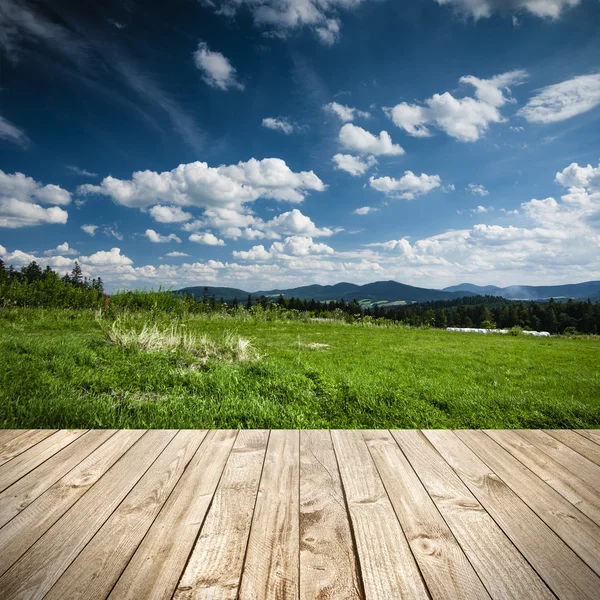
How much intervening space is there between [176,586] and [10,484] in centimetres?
142

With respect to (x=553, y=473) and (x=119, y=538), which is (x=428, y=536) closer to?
(x=553, y=473)

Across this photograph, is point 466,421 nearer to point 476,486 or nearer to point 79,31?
point 476,486

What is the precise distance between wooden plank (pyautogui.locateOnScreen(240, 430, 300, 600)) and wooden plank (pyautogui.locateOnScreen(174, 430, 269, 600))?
4 cm

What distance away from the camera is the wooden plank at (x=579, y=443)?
2523 mm

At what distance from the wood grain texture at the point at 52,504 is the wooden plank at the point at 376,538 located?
1.39 meters

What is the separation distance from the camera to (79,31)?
807 cm

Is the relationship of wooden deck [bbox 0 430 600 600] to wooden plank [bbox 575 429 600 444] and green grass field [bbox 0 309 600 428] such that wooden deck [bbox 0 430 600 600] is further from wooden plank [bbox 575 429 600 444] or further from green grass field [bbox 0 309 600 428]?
green grass field [bbox 0 309 600 428]

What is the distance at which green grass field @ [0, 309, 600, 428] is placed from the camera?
3.60 m

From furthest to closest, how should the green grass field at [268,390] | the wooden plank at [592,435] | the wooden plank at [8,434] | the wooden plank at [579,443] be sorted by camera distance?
the green grass field at [268,390]
the wooden plank at [592,435]
the wooden plank at [8,434]
the wooden plank at [579,443]

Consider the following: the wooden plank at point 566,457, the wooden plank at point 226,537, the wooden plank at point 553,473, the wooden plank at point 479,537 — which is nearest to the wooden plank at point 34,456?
the wooden plank at point 226,537

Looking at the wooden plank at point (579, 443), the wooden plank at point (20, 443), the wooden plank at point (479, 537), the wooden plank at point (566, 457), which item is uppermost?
the wooden plank at point (479, 537)

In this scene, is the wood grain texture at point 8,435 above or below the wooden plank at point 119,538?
below

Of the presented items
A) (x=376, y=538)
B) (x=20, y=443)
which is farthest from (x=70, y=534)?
(x=20, y=443)

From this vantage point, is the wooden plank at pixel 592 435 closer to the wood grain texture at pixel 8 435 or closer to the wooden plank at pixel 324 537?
the wooden plank at pixel 324 537
